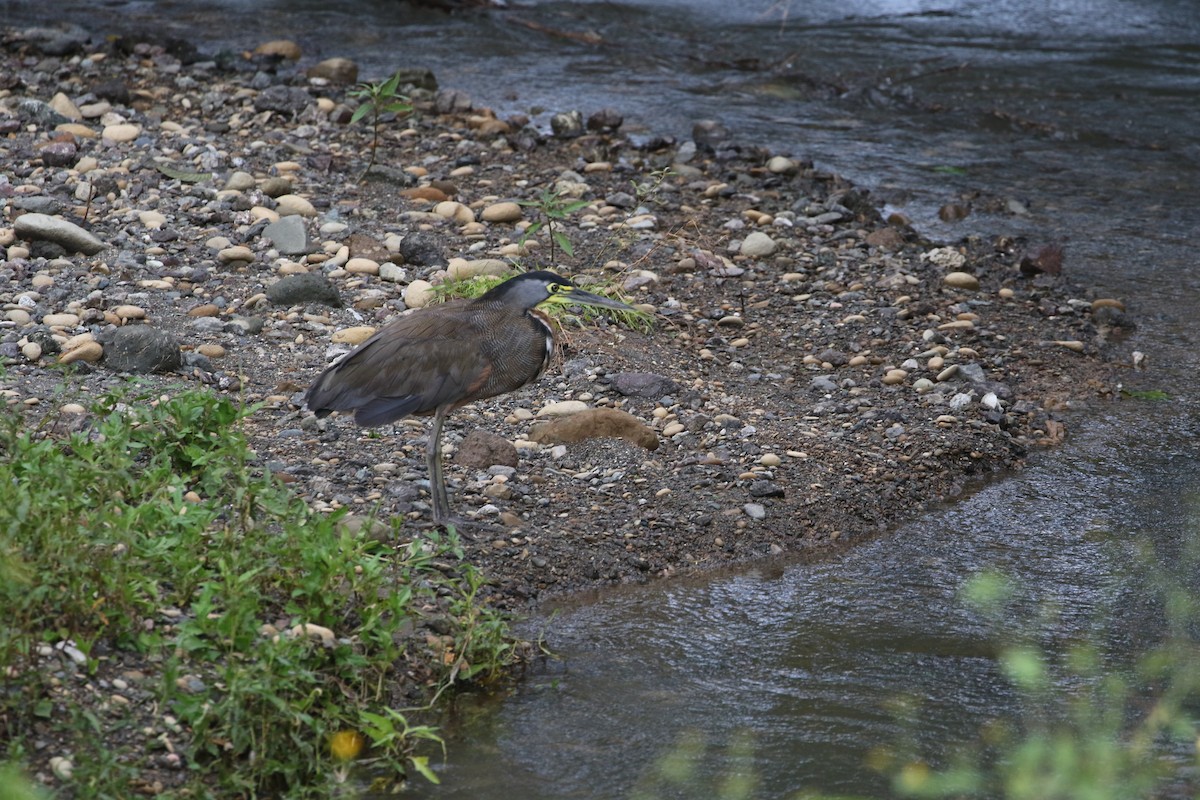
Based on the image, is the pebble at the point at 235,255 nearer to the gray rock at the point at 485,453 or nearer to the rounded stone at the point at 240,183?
the rounded stone at the point at 240,183

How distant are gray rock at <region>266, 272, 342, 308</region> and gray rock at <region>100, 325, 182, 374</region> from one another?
86 centimetres

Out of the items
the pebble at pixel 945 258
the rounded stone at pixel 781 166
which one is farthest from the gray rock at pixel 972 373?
the rounded stone at pixel 781 166

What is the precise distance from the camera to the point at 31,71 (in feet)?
30.1

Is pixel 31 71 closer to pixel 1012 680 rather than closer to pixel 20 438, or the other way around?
pixel 20 438

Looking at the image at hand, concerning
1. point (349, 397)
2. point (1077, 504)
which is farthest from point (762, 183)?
point (349, 397)

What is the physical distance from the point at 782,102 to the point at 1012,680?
23.6 feet

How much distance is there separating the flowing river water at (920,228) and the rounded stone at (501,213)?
98.9 inches

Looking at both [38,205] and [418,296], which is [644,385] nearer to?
[418,296]

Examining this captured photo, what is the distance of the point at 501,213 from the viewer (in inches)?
296

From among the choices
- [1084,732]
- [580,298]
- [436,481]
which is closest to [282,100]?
[580,298]

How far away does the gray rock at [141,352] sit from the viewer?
558 centimetres

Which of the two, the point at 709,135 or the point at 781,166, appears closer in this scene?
the point at 781,166

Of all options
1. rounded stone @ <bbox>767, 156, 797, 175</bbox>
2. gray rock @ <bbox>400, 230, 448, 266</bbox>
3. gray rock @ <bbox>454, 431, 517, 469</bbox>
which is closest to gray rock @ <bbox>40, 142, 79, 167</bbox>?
gray rock @ <bbox>400, 230, 448, 266</bbox>

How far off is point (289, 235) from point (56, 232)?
112 centimetres
